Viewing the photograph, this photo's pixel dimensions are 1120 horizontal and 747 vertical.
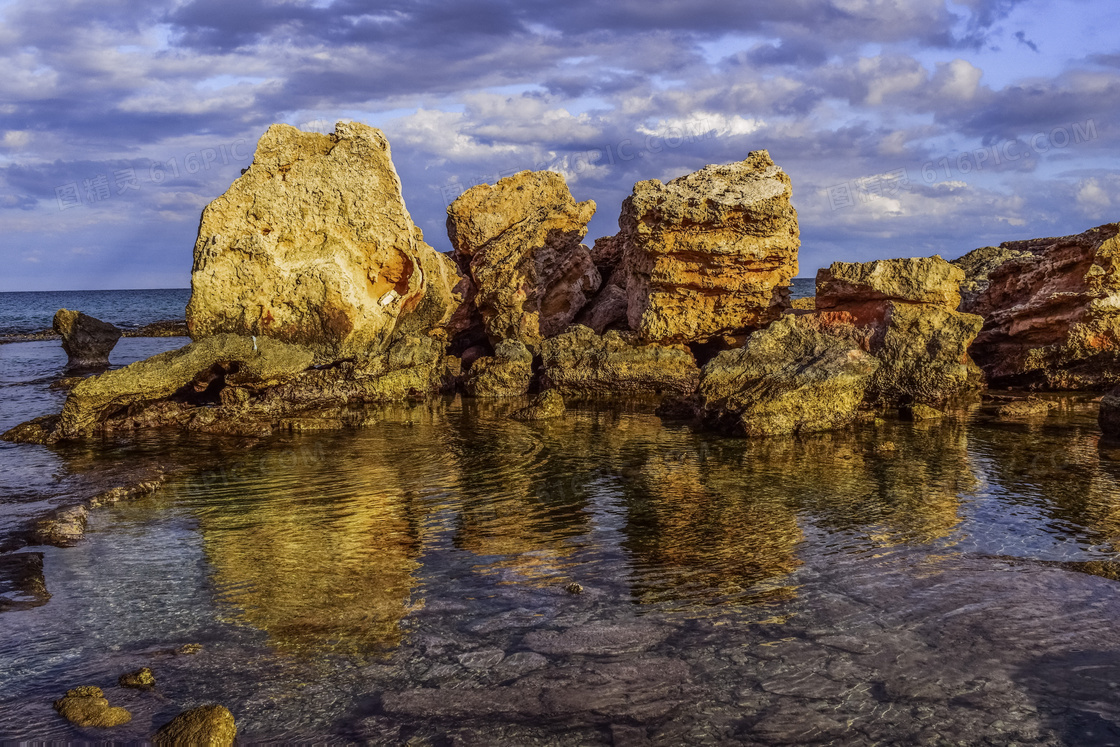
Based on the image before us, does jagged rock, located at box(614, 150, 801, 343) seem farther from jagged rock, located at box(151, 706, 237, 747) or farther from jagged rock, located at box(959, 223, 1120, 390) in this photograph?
jagged rock, located at box(151, 706, 237, 747)

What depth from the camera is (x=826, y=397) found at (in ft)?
53.4

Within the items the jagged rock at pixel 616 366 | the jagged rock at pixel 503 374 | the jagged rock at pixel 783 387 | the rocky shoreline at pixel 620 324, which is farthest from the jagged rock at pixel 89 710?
the jagged rock at pixel 503 374

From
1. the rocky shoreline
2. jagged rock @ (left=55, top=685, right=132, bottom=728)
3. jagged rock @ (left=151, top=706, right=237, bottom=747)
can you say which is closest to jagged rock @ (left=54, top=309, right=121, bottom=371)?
the rocky shoreline

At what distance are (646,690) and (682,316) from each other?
1623 cm

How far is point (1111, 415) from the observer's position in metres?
15.0

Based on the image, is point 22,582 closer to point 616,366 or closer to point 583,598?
point 583,598

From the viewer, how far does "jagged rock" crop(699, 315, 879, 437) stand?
16.0 meters

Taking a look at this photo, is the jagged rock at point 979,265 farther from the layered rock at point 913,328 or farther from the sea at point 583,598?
the sea at point 583,598

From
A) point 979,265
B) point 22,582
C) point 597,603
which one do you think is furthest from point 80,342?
point 979,265

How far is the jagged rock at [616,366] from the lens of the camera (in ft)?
70.1

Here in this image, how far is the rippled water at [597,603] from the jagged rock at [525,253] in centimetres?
1096

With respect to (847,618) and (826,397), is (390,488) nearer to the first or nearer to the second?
(847,618)

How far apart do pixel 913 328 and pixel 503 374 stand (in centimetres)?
1019

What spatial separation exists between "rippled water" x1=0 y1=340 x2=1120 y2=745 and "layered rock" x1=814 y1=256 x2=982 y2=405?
535 centimetres
